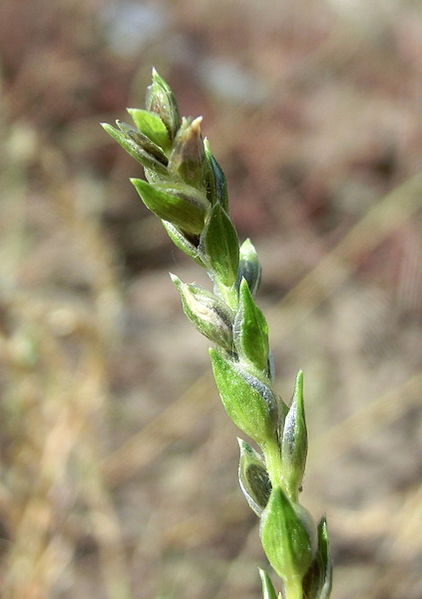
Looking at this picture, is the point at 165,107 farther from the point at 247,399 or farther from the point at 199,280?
the point at 199,280

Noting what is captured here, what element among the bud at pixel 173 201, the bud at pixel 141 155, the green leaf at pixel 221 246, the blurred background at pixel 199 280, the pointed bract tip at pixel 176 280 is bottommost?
A: the green leaf at pixel 221 246

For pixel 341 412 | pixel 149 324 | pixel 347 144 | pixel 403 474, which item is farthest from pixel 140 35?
pixel 403 474

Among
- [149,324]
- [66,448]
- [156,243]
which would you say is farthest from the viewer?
[156,243]

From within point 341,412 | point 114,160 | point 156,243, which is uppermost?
point 114,160

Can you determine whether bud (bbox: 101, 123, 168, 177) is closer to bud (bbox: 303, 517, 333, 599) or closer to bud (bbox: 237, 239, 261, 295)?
bud (bbox: 237, 239, 261, 295)

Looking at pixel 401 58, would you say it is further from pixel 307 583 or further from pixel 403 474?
pixel 307 583

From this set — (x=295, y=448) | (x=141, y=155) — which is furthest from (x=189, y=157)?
(x=295, y=448)

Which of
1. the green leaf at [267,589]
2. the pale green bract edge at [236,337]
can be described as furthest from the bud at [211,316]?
the green leaf at [267,589]

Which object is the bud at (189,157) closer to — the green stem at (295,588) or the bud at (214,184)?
the bud at (214,184)
